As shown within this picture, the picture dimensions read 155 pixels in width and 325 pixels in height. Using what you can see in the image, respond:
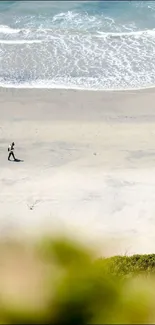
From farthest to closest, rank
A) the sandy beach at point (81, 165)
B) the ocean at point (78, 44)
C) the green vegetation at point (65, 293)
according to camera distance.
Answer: the ocean at point (78, 44) < the sandy beach at point (81, 165) < the green vegetation at point (65, 293)

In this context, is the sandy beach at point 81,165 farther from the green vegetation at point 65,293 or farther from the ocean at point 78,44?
the green vegetation at point 65,293

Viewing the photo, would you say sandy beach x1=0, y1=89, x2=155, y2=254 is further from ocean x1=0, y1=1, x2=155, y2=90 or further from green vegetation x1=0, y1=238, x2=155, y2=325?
green vegetation x1=0, y1=238, x2=155, y2=325

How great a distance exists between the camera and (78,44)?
2841cm

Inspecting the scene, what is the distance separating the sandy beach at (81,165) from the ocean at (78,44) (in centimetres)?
161

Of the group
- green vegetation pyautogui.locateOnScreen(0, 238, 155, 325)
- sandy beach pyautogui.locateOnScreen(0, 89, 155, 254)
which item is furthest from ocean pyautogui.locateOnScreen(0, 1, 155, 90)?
green vegetation pyautogui.locateOnScreen(0, 238, 155, 325)

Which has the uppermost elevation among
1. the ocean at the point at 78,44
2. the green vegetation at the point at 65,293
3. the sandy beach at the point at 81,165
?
the ocean at the point at 78,44

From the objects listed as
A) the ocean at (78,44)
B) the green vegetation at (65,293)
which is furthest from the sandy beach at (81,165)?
the green vegetation at (65,293)

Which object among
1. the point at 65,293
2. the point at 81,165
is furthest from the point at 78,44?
the point at 65,293

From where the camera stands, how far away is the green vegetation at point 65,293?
339 cm

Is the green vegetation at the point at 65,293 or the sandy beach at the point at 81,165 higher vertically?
the sandy beach at the point at 81,165

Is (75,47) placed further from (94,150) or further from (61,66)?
(94,150)

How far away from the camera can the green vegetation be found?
3.39 meters

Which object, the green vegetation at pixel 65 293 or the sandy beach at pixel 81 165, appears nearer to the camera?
the green vegetation at pixel 65 293

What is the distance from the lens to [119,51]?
90.7 feet
